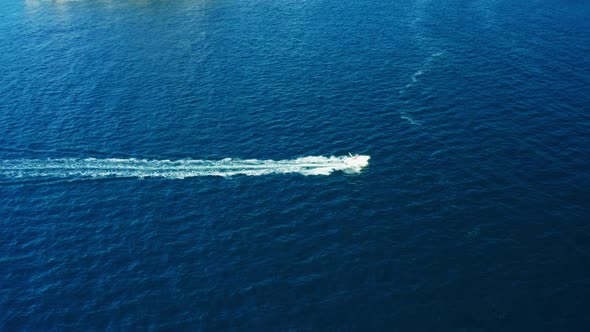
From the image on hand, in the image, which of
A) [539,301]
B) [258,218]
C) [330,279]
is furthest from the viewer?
[258,218]

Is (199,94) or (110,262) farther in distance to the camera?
(199,94)

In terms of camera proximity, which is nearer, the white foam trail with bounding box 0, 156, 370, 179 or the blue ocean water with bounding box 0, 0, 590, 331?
the blue ocean water with bounding box 0, 0, 590, 331

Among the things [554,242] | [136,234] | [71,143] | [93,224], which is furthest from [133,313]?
[554,242]

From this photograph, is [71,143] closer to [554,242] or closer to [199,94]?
[199,94]

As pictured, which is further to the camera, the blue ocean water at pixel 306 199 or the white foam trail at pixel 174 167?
the white foam trail at pixel 174 167
